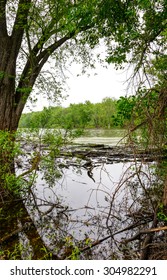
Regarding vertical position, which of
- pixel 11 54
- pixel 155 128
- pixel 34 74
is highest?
pixel 11 54

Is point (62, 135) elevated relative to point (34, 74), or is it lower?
lower

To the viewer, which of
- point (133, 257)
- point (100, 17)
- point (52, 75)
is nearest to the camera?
point (133, 257)

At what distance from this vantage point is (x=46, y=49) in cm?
1048

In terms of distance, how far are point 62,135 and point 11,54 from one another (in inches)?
166

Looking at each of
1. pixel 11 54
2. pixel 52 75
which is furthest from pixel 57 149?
pixel 52 75

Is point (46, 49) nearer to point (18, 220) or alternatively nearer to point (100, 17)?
point (100, 17)

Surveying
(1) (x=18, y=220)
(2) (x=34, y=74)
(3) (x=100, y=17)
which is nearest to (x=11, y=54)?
(2) (x=34, y=74)

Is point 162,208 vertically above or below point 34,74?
below

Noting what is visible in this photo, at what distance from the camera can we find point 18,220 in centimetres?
624
